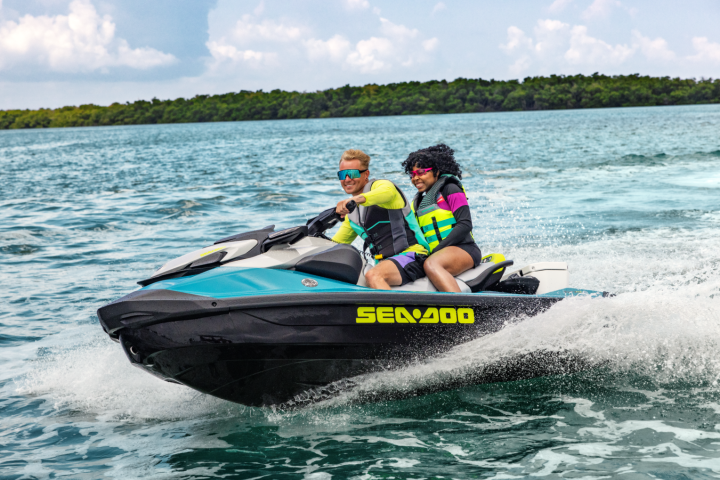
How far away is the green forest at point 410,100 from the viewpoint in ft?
379

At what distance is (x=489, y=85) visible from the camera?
414 ft

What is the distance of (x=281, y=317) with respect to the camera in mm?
3963

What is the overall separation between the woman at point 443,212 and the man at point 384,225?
0.37 ft

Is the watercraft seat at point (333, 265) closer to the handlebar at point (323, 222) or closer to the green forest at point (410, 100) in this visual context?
the handlebar at point (323, 222)

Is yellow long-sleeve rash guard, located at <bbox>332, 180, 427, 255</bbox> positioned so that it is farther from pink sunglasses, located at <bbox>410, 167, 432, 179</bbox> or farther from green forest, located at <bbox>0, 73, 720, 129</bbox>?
green forest, located at <bbox>0, 73, 720, 129</bbox>

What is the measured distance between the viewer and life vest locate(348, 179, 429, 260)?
470cm

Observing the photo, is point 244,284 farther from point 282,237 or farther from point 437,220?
point 437,220

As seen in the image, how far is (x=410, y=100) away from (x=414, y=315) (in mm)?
120619

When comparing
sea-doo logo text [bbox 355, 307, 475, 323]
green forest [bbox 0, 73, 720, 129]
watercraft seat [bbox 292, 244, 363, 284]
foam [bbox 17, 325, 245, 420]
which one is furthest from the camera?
green forest [bbox 0, 73, 720, 129]

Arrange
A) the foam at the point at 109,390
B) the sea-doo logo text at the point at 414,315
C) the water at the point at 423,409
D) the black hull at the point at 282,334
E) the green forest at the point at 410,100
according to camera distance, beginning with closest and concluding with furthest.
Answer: the water at the point at 423,409
the black hull at the point at 282,334
the sea-doo logo text at the point at 414,315
the foam at the point at 109,390
the green forest at the point at 410,100

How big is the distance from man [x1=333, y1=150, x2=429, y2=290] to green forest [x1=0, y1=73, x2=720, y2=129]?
4626 inches

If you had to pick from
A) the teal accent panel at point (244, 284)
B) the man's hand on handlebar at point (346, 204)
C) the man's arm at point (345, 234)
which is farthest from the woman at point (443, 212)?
the teal accent panel at point (244, 284)

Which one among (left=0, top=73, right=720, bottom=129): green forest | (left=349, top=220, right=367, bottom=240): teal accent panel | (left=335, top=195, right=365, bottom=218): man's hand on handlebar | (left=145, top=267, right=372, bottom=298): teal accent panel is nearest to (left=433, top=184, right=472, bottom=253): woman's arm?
(left=349, top=220, right=367, bottom=240): teal accent panel

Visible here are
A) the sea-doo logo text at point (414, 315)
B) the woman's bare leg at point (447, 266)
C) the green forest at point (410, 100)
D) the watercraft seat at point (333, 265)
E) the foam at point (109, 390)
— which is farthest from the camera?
the green forest at point (410, 100)
